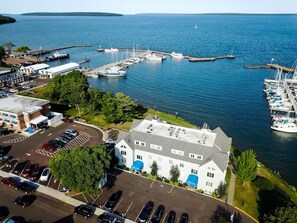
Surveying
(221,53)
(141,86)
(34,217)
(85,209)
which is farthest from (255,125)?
(221,53)

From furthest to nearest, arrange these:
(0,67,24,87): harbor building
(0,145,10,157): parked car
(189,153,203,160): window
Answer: (0,67,24,87): harbor building < (0,145,10,157): parked car < (189,153,203,160): window

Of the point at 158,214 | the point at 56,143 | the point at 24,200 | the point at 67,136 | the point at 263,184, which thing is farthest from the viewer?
the point at 67,136

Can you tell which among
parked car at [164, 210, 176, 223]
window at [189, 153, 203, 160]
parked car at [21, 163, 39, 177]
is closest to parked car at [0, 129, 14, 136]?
parked car at [21, 163, 39, 177]

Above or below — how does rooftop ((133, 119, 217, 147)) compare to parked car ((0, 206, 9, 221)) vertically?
above

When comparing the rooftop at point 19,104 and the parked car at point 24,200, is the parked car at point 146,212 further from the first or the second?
the rooftop at point 19,104

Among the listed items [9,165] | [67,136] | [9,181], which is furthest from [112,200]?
[67,136]

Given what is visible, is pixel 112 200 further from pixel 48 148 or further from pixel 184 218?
pixel 48 148

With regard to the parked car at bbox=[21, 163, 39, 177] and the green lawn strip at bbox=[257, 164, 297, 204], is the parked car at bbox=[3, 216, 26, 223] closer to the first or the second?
the parked car at bbox=[21, 163, 39, 177]

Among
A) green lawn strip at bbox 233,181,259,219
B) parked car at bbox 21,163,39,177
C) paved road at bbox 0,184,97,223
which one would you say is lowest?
green lawn strip at bbox 233,181,259,219
